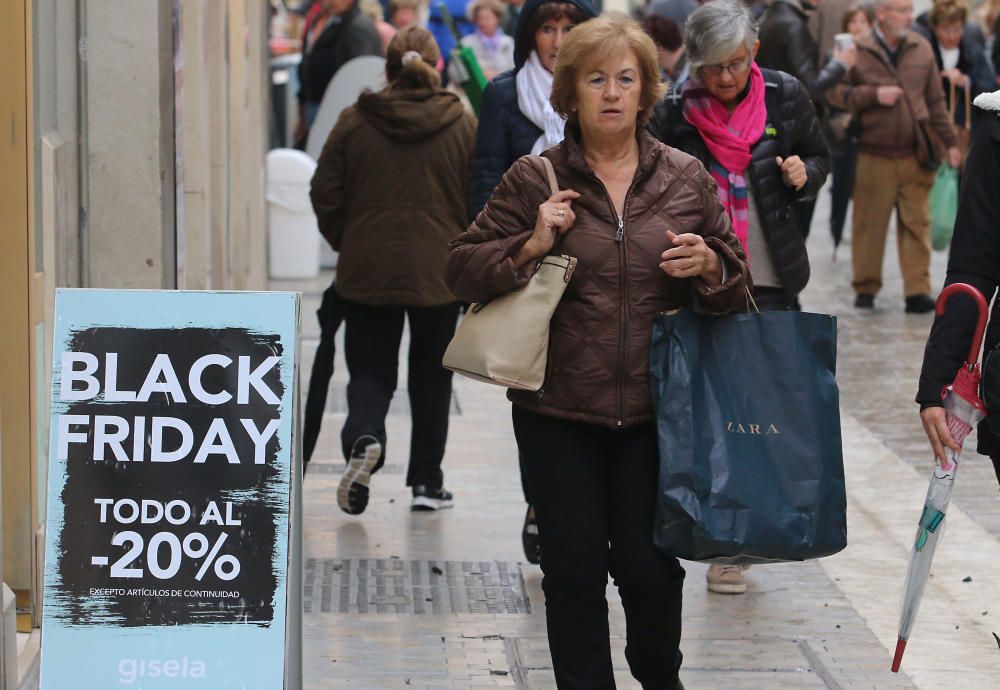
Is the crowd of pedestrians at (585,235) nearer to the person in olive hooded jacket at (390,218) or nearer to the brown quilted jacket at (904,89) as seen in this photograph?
the person in olive hooded jacket at (390,218)

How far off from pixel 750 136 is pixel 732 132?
6 cm

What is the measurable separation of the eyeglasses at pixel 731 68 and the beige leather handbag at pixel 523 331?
161 cm

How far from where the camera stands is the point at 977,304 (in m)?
4.17

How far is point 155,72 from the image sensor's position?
651 centimetres

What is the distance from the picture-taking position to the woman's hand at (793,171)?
600 centimetres

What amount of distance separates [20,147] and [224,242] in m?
5.24

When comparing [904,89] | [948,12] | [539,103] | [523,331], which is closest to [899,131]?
[904,89]

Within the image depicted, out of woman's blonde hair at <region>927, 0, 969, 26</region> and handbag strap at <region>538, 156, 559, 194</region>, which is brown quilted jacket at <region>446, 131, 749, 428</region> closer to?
handbag strap at <region>538, 156, 559, 194</region>

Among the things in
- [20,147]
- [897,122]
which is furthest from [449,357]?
[897,122]

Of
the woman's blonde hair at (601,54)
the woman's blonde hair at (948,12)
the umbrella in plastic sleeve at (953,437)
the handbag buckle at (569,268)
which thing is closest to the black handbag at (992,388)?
the umbrella in plastic sleeve at (953,437)

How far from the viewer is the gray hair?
578 cm

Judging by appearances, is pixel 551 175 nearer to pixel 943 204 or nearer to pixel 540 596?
pixel 540 596

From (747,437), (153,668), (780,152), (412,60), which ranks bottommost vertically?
(153,668)

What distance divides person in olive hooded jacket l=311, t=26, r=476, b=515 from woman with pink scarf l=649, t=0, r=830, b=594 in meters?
1.43
